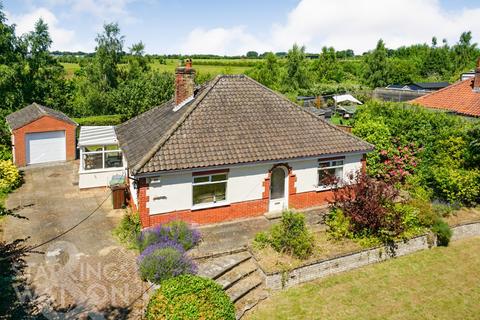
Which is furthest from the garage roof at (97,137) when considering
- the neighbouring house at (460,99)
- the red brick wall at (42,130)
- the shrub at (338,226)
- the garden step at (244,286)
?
the neighbouring house at (460,99)

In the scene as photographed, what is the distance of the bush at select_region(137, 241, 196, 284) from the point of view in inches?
472

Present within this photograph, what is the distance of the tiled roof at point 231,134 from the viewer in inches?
639

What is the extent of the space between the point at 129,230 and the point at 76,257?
2378mm

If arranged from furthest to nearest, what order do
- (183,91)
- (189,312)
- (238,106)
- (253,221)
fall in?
1. (183,91)
2. (238,106)
3. (253,221)
4. (189,312)

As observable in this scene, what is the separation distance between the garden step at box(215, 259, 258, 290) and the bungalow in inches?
146

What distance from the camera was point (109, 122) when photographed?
116 ft

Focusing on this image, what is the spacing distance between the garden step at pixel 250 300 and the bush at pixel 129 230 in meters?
5.22

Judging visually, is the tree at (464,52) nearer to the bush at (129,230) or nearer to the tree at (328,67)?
the tree at (328,67)

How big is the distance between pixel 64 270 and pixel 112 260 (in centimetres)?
158

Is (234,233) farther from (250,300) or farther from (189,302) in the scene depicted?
(189,302)

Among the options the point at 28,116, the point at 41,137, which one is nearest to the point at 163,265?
the point at 41,137

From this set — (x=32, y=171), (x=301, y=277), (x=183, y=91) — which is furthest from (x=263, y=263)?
(x=32, y=171)

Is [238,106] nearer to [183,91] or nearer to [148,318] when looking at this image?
[183,91]

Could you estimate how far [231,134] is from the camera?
1767 cm
